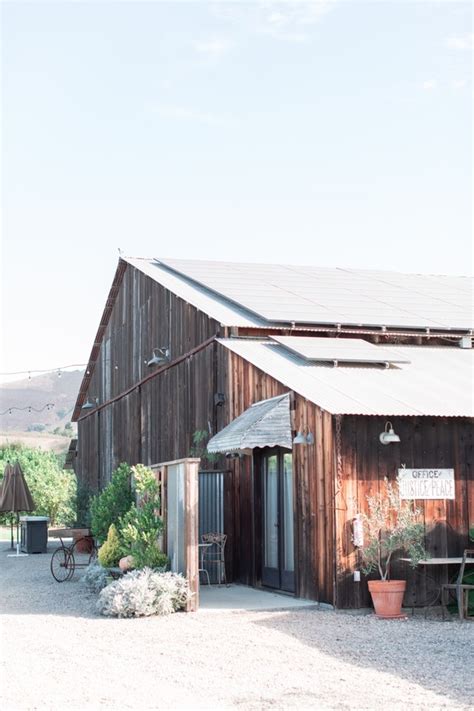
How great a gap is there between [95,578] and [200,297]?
23.3 feet

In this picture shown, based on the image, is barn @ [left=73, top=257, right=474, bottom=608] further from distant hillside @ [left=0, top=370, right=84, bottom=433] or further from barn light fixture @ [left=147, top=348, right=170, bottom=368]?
distant hillside @ [left=0, top=370, right=84, bottom=433]

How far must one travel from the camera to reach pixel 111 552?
17422mm

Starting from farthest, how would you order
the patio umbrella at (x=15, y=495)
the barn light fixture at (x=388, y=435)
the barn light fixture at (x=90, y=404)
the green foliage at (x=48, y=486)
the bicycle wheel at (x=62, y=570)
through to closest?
the green foliage at (x=48, y=486) < the barn light fixture at (x=90, y=404) < the patio umbrella at (x=15, y=495) < the bicycle wheel at (x=62, y=570) < the barn light fixture at (x=388, y=435)

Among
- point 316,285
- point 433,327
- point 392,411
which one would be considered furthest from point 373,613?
point 316,285

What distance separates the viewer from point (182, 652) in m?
11.1

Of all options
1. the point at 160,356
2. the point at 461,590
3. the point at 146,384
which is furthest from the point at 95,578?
the point at 146,384

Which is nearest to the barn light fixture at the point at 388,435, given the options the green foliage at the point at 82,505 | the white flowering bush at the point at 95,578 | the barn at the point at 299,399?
the barn at the point at 299,399

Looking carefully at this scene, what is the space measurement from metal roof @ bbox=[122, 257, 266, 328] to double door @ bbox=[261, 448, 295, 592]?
321 centimetres

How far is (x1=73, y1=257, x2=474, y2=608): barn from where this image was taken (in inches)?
590

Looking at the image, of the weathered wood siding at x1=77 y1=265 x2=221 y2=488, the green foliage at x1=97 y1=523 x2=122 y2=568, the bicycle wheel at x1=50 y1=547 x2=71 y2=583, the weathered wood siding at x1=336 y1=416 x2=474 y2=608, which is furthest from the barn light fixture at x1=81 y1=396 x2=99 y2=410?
the weathered wood siding at x1=336 y1=416 x2=474 y2=608

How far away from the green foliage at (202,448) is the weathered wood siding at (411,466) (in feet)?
19.4

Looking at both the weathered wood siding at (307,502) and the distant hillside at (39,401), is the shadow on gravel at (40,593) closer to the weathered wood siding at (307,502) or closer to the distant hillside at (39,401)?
the weathered wood siding at (307,502)

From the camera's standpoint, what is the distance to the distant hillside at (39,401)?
5089 inches

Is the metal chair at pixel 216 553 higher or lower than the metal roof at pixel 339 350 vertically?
lower
